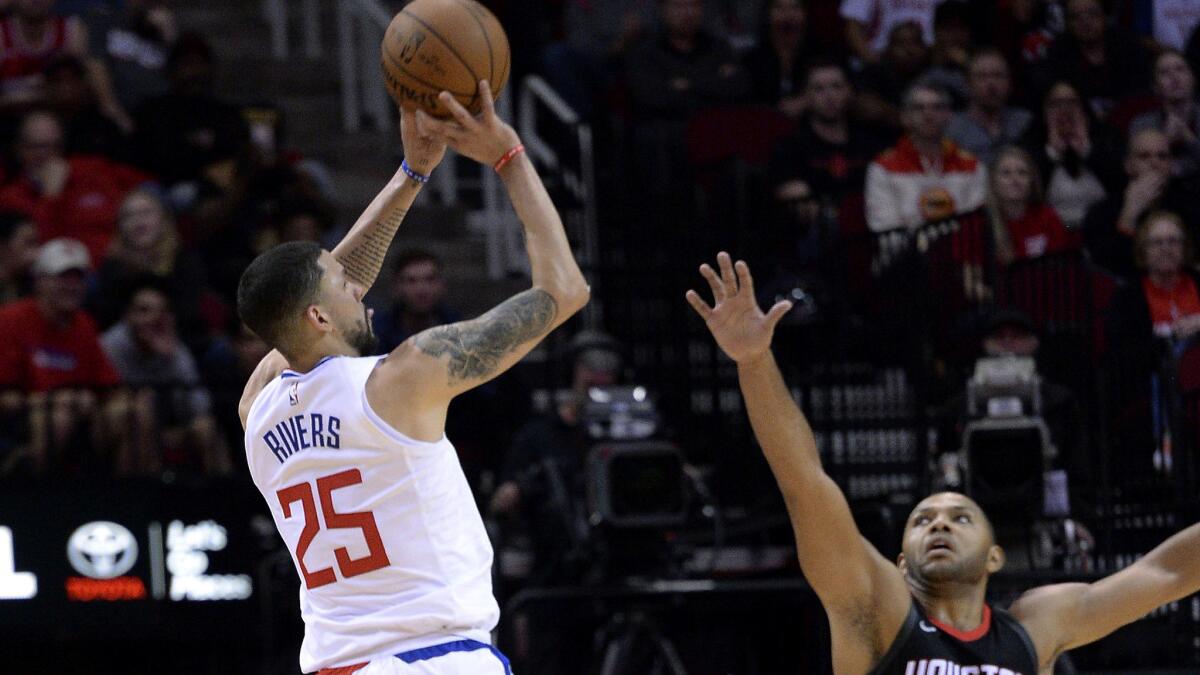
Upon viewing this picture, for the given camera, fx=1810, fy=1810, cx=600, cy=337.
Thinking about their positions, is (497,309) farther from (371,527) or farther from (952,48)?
(952,48)

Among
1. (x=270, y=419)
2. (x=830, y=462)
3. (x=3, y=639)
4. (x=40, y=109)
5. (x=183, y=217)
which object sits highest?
(x=40, y=109)

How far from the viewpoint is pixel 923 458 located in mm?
8727

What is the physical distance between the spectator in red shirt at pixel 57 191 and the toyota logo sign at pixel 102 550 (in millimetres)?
2133

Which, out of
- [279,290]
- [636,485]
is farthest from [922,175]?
[279,290]

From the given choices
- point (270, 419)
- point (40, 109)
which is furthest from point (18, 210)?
point (270, 419)

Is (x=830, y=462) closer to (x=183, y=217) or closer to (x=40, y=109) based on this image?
(x=183, y=217)

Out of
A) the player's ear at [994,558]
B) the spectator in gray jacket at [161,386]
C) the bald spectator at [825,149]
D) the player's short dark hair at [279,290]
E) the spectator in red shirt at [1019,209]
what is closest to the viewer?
the player's short dark hair at [279,290]

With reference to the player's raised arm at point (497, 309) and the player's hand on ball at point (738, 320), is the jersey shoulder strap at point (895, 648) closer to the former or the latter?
the player's hand on ball at point (738, 320)

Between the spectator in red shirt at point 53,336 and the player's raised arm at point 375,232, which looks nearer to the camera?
the player's raised arm at point 375,232

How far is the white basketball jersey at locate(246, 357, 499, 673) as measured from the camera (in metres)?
4.35

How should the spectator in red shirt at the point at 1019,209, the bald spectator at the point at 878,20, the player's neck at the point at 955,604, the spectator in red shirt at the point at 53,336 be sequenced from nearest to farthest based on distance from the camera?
the player's neck at the point at 955,604
the spectator in red shirt at the point at 53,336
the spectator in red shirt at the point at 1019,209
the bald spectator at the point at 878,20

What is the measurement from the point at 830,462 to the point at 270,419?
5.05 meters

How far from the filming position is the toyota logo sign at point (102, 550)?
885cm

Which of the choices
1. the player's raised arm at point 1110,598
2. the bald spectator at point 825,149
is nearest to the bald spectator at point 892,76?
the bald spectator at point 825,149
